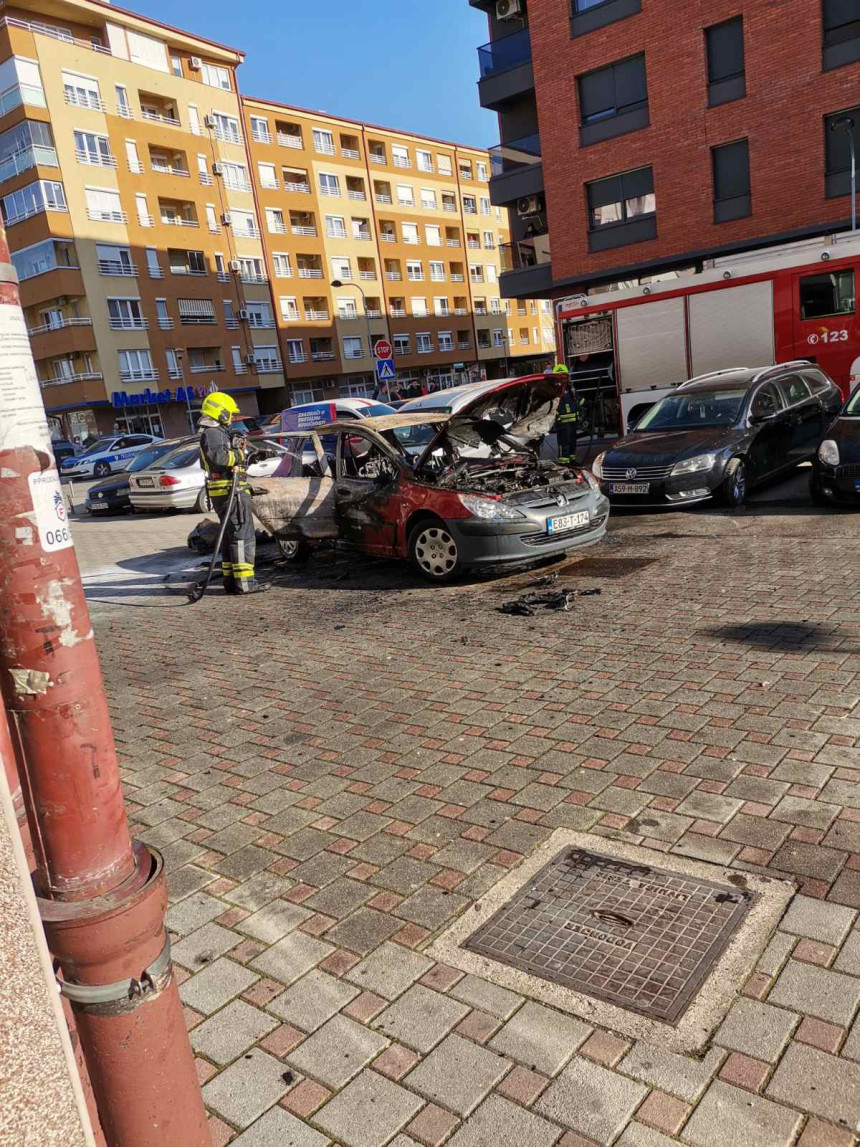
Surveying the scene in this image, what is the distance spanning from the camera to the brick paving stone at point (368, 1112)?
2.30 meters

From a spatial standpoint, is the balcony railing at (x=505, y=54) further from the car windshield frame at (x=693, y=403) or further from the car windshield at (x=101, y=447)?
the car windshield frame at (x=693, y=403)

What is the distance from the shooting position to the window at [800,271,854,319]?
47.8ft

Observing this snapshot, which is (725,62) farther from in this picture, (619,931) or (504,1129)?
(504,1129)

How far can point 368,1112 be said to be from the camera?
2.37 meters

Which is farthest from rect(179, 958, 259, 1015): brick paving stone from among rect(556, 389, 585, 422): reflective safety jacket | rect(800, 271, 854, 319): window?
rect(800, 271, 854, 319): window

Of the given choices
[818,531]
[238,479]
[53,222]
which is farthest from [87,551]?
[53,222]

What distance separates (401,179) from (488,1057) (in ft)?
216

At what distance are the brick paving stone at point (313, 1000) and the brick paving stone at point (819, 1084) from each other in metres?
1.32

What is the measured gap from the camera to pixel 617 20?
90.2 feet

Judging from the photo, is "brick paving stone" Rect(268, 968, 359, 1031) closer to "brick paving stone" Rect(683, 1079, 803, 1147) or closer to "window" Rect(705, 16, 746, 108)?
"brick paving stone" Rect(683, 1079, 803, 1147)

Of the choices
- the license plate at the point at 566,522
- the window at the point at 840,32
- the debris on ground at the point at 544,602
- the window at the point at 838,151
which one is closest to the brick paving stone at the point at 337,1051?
the debris on ground at the point at 544,602

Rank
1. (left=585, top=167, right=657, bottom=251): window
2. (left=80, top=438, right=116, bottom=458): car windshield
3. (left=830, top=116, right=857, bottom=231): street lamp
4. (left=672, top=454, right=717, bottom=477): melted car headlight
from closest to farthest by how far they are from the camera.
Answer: (left=672, top=454, right=717, bottom=477): melted car headlight → (left=830, top=116, right=857, bottom=231): street lamp → (left=585, top=167, right=657, bottom=251): window → (left=80, top=438, right=116, bottom=458): car windshield

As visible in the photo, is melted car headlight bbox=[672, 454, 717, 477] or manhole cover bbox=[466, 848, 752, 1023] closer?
manhole cover bbox=[466, 848, 752, 1023]

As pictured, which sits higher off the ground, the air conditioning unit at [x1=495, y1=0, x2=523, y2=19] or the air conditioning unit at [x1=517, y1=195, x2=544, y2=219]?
the air conditioning unit at [x1=495, y1=0, x2=523, y2=19]
